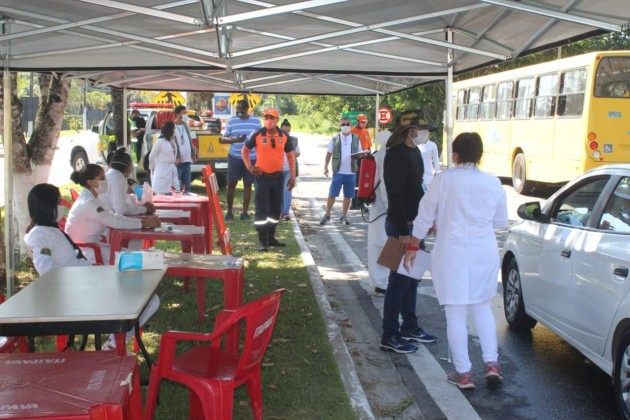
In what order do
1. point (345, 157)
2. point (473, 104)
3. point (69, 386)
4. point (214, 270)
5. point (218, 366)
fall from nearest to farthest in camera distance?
point (69, 386)
point (218, 366)
point (214, 270)
point (345, 157)
point (473, 104)

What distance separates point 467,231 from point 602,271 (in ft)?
3.04

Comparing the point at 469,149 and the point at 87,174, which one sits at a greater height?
the point at 469,149

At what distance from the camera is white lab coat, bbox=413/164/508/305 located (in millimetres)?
5160

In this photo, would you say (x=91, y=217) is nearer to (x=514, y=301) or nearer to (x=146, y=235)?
(x=146, y=235)

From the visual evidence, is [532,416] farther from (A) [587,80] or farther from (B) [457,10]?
(A) [587,80]

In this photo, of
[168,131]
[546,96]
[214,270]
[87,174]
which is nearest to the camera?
[214,270]

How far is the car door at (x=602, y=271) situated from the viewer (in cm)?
470

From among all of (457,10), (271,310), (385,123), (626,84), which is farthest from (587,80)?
(385,123)

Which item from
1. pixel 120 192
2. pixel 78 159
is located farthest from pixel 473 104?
pixel 120 192

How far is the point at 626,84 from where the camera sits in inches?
663

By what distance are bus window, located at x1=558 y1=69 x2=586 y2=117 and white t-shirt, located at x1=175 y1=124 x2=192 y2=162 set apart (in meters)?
9.61

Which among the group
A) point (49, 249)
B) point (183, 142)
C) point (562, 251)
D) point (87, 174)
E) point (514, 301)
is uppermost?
point (183, 142)

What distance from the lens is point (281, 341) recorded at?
6.29 m

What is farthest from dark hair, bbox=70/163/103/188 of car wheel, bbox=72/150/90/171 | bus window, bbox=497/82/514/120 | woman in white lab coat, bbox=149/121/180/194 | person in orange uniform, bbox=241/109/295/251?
car wheel, bbox=72/150/90/171
